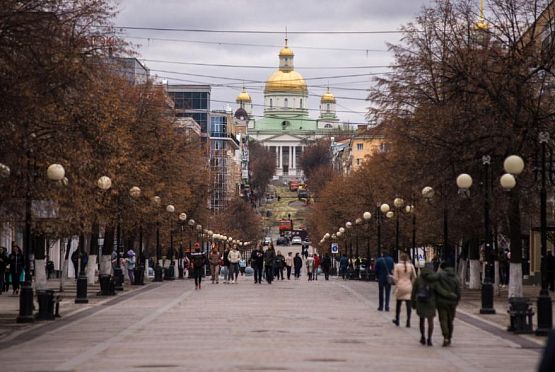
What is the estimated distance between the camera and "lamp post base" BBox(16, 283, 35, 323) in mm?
31250

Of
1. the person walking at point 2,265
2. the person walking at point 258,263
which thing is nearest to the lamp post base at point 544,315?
the person walking at point 2,265

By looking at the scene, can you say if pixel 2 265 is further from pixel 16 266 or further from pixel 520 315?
pixel 520 315

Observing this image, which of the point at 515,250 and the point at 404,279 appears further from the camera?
the point at 515,250

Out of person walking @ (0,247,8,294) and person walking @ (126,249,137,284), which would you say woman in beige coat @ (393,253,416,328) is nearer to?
person walking @ (0,247,8,294)

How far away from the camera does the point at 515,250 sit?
132ft

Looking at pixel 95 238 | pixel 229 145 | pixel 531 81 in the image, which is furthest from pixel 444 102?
pixel 229 145

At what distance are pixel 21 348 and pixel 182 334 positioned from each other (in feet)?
11.7

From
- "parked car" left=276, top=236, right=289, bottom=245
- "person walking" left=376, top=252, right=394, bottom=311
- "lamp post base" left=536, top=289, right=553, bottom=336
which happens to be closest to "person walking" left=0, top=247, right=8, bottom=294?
"person walking" left=376, top=252, right=394, bottom=311

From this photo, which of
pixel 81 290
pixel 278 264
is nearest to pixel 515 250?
pixel 81 290

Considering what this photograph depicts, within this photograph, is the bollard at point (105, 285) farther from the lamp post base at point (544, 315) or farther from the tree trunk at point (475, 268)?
the lamp post base at point (544, 315)

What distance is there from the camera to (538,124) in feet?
134

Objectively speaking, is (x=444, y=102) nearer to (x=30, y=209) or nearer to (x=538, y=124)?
(x=538, y=124)

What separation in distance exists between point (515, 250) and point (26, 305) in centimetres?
1482

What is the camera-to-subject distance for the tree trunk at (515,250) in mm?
39125
